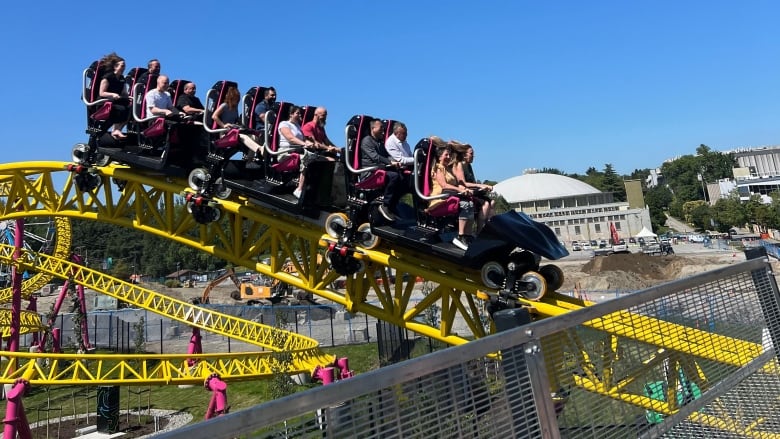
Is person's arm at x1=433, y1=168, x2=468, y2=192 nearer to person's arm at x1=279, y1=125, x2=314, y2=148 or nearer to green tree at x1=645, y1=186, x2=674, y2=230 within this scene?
person's arm at x1=279, y1=125, x2=314, y2=148

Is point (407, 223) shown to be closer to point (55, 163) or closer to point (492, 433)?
point (492, 433)

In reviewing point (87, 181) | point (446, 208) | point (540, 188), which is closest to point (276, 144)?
point (446, 208)

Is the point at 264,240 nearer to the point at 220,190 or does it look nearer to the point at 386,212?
the point at 220,190

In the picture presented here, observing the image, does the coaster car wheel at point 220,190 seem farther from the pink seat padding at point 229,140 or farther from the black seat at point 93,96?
the black seat at point 93,96

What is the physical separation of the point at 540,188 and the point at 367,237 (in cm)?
8754

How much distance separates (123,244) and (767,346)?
75552 millimetres

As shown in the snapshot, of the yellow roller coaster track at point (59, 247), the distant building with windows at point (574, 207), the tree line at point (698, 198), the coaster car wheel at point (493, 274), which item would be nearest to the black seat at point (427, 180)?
the coaster car wheel at point (493, 274)

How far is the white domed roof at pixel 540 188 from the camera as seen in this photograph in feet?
281

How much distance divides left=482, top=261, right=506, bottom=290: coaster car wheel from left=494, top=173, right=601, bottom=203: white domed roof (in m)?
82.8

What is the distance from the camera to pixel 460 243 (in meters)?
4.84

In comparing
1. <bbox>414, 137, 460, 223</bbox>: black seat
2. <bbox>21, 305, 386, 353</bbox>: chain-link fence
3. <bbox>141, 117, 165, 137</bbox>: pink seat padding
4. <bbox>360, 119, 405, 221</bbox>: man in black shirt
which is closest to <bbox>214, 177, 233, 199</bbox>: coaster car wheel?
<bbox>141, 117, 165, 137</bbox>: pink seat padding

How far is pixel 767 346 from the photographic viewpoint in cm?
295

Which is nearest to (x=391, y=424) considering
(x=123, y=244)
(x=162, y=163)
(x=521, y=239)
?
(x=521, y=239)

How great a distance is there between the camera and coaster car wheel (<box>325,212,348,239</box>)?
18.7 feet
